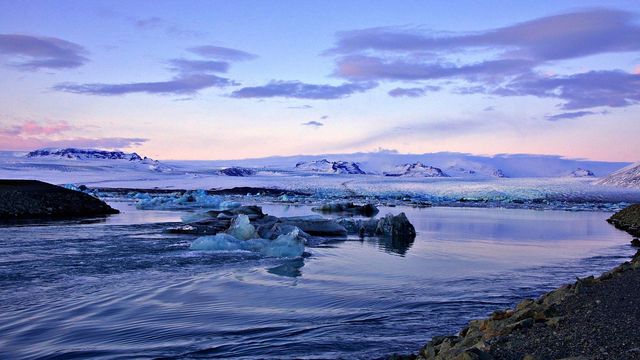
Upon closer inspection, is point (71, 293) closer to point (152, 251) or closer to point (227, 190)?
point (152, 251)

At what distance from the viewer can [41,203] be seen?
20828mm

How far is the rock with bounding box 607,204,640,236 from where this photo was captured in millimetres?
20250

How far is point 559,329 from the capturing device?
4168 mm

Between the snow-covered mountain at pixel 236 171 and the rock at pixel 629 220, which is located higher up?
the snow-covered mountain at pixel 236 171

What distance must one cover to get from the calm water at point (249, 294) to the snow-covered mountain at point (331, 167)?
5547 inches

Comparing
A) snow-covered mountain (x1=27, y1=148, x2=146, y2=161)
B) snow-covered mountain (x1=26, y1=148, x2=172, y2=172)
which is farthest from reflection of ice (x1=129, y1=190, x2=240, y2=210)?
snow-covered mountain (x1=27, y1=148, x2=146, y2=161)

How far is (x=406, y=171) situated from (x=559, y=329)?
7050 inches

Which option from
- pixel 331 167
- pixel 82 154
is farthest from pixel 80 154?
pixel 331 167

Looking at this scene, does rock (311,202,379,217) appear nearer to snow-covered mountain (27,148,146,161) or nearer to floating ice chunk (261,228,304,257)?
floating ice chunk (261,228,304,257)

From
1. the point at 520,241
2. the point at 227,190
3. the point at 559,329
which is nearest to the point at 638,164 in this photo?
the point at 227,190

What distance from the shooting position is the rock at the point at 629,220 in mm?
20250

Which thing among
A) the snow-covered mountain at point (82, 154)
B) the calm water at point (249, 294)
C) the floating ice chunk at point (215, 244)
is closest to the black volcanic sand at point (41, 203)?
the calm water at point (249, 294)

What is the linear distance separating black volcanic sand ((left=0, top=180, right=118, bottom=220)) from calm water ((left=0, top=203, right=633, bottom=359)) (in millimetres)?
7487

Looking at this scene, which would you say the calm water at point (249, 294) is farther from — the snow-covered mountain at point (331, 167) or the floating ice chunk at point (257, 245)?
the snow-covered mountain at point (331, 167)
